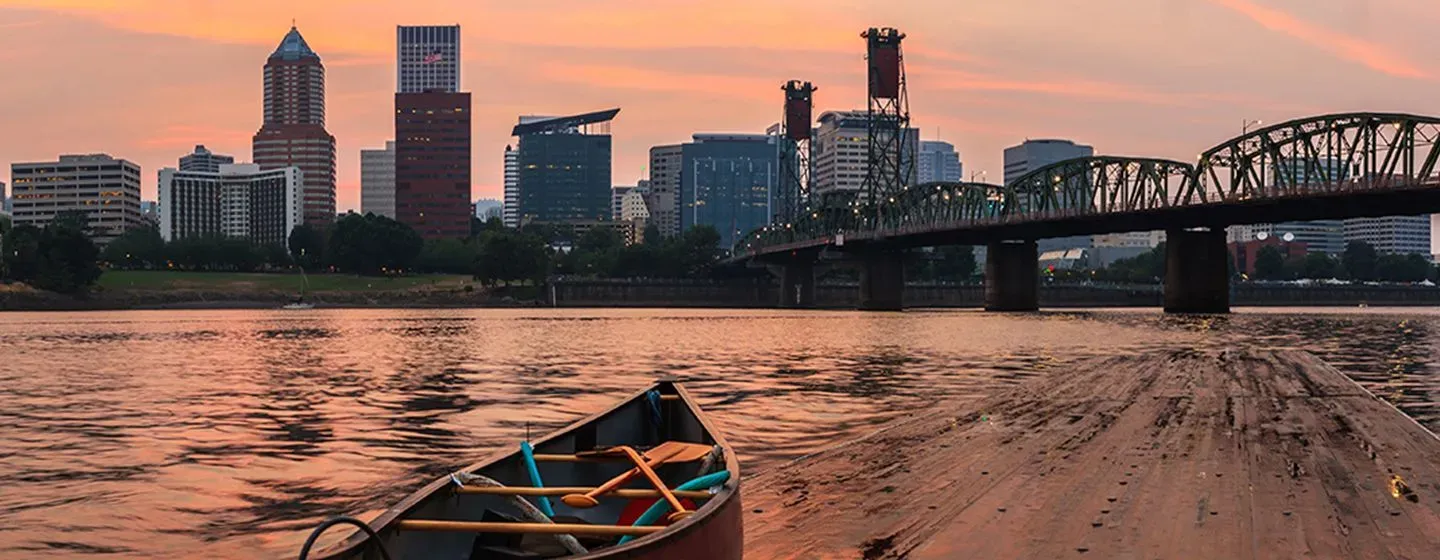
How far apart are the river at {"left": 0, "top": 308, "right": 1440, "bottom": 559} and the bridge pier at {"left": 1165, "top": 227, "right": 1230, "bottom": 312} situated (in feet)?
181

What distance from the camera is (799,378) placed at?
Result: 141ft

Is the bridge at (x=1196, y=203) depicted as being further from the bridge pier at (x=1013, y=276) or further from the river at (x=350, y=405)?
the river at (x=350, y=405)

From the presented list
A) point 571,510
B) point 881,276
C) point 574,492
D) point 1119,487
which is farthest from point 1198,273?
point 574,492

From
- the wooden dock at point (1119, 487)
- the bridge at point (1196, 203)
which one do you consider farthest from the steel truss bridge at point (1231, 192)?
the wooden dock at point (1119, 487)

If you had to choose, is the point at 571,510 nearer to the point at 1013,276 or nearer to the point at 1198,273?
the point at 1198,273

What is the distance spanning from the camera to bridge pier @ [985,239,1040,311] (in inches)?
6417

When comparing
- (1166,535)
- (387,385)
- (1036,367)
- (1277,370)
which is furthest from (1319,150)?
(1166,535)

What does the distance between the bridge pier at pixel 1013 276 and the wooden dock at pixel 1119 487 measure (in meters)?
139

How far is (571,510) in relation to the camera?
457 inches

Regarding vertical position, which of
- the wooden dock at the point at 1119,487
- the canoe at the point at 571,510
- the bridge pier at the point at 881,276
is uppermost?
the bridge pier at the point at 881,276

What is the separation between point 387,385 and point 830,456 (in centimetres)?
2534

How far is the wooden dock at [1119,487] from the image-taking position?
12203 millimetres

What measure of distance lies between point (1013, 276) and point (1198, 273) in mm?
36782

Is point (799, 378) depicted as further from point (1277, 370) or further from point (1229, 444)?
point (1229, 444)
